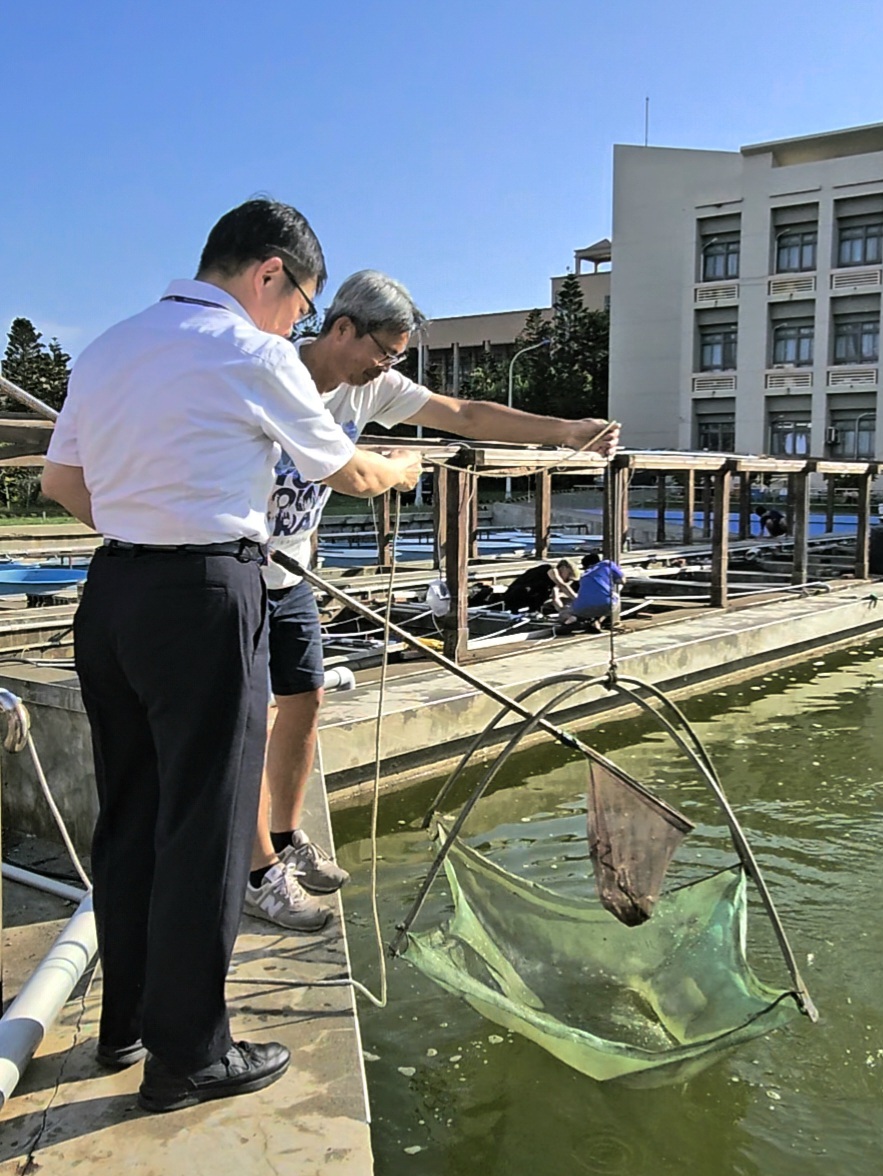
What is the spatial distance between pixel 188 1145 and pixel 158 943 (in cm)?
40

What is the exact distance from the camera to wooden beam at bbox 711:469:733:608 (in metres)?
10.8

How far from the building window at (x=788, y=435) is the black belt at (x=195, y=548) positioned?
147 feet

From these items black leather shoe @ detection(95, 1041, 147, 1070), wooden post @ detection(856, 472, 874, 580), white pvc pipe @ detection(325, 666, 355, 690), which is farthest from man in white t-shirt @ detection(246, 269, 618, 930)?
wooden post @ detection(856, 472, 874, 580)

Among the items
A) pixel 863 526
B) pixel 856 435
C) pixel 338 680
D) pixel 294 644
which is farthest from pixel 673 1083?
pixel 856 435

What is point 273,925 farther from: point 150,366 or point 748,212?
point 748,212

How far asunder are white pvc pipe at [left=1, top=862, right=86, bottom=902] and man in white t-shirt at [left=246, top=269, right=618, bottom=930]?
2.18ft

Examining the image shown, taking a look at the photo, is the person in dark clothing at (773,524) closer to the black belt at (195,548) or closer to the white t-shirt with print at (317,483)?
the white t-shirt with print at (317,483)

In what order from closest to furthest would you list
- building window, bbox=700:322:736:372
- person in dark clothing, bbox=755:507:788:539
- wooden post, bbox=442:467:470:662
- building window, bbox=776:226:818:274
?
wooden post, bbox=442:467:470:662 → person in dark clothing, bbox=755:507:788:539 → building window, bbox=776:226:818:274 → building window, bbox=700:322:736:372

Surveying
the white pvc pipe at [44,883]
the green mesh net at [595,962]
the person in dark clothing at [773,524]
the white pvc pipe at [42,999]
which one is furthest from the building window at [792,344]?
the white pvc pipe at [42,999]

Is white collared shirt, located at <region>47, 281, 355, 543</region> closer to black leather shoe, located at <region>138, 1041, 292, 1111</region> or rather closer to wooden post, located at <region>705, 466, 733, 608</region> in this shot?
black leather shoe, located at <region>138, 1041, 292, 1111</region>

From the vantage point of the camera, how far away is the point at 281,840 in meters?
3.44

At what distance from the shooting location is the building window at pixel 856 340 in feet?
139

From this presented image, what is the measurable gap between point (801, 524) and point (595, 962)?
32.5ft

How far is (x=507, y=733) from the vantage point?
24.0 feet
